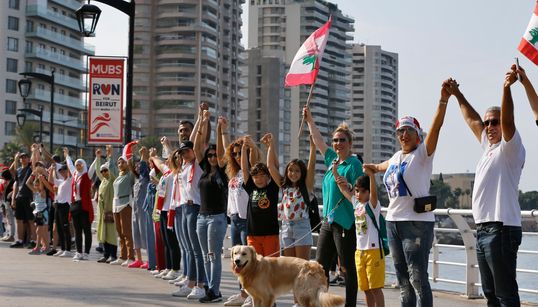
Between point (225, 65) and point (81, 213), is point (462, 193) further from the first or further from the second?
point (81, 213)

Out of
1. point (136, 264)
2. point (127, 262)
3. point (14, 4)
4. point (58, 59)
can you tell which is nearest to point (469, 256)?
point (136, 264)

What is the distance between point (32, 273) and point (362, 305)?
596 centimetres

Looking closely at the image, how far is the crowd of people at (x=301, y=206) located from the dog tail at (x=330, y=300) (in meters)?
0.23

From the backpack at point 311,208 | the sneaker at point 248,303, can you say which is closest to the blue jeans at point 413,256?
the backpack at point 311,208

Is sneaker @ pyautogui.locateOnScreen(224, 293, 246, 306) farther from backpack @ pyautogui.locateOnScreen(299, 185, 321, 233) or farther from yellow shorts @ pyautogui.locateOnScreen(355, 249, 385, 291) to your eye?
yellow shorts @ pyautogui.locateOnScreen(355, 249, 385, 291)

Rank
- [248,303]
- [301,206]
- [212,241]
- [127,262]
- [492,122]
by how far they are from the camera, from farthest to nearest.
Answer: [127,262], [212,241], [248,303], [301,206], [492,122]

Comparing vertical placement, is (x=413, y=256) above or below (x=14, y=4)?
below

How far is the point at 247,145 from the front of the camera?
36.5 feet

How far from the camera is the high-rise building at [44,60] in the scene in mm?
119250

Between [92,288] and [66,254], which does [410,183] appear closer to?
[92,288]

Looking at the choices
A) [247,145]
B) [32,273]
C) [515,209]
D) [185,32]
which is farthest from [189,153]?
[185,32]

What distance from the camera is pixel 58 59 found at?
128625mm

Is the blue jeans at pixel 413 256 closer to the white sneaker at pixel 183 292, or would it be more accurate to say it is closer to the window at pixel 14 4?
the white sneaker at pixel 183 292

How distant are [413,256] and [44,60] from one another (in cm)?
12059
